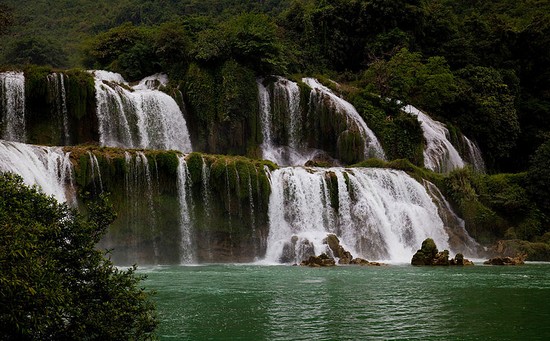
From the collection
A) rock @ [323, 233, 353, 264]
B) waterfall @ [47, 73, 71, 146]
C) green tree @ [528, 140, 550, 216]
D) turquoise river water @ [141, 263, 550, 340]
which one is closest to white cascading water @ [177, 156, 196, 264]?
turquoise river water @ [141, 263, 550, 340]

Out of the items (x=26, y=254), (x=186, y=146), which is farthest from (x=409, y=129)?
(x=26, y=254)

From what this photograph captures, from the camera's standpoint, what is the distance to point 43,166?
2664cm

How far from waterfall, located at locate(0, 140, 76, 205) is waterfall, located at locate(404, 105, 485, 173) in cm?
2682

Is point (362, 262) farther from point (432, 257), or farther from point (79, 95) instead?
point (79, 95)

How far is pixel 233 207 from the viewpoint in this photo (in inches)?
1251

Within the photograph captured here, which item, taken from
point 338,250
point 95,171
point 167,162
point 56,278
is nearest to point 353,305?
point 56,278

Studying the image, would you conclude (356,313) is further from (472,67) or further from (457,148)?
(472,67)

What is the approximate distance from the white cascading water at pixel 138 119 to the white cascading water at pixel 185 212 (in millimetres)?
6920

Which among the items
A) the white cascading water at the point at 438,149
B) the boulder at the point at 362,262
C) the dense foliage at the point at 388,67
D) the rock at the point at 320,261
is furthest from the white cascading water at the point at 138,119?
the white cascading water at the point at 438,149

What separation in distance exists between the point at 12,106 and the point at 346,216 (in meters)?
19.5

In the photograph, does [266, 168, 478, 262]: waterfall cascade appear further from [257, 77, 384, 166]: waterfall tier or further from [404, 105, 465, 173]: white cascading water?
[404, 105, 465, 173]: white cascading water

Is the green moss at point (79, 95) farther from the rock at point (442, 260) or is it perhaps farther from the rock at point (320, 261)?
the rock at point (442, 260)

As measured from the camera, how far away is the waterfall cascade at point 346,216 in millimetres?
32219

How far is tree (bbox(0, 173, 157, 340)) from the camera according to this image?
6.77 meters
